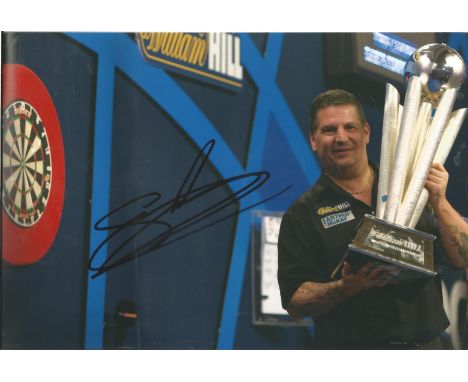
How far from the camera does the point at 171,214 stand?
4441 mm

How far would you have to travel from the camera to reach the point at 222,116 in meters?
4.51

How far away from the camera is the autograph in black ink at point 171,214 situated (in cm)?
438

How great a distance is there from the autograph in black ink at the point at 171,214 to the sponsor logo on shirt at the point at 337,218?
273 millimetres

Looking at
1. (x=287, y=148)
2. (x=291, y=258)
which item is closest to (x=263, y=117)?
(x=287, y=148)

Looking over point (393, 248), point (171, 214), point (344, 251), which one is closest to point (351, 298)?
point (344, 251)

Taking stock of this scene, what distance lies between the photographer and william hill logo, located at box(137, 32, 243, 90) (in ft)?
14.7

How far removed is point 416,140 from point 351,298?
90 cm

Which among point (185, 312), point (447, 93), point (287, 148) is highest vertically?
point (447, 93)

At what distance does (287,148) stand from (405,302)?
1.03m

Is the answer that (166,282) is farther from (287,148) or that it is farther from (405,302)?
(405,302)

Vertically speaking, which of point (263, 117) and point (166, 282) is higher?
point (263, 117)

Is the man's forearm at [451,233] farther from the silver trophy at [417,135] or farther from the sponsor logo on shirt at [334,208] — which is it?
the sponsor logo on shirt at [334,208]

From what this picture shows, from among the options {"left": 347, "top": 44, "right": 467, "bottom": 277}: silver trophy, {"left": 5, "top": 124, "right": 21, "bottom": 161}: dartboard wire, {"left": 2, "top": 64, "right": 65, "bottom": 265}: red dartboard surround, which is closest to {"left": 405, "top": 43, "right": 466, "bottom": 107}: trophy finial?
{"left": 347, "top": 44, "right": 467, "bottom": 277}: silver trophy

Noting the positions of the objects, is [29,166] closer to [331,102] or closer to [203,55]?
[203,55]
